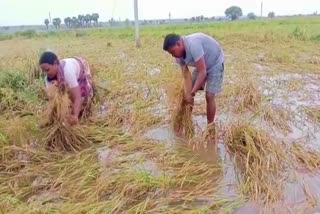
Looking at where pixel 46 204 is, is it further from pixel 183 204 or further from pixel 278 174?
pixel 278 174

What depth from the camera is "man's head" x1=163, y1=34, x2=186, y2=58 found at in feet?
13.5

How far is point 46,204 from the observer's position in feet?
10.1

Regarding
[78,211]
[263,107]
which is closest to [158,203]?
[78,211]

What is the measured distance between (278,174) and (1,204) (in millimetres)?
2351

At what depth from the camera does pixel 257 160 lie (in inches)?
144

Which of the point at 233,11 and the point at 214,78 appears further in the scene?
the point at 233,11

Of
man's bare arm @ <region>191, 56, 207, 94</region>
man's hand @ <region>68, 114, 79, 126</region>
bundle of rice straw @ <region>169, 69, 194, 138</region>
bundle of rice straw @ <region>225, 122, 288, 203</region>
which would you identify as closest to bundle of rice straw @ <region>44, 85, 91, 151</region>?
man's hand @ <region>68, 114, 79, 126</region>

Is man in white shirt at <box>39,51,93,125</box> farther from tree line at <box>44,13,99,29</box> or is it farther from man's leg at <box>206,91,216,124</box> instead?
tree line at <box>44,13,99,29</box>

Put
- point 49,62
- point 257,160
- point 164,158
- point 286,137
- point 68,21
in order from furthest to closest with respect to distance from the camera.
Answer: point 68,21
point 286,137
point 49,62
point 164,158
point 257,160

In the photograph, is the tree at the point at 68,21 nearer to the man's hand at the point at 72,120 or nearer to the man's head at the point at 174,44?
the man's hand at the point at 72,120

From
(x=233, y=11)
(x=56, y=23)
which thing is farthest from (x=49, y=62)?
(x=233, y=11)

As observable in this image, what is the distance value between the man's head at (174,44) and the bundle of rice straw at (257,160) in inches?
40.8

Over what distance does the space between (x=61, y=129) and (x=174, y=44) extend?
1.55m

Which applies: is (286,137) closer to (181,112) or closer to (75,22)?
(181,112)
